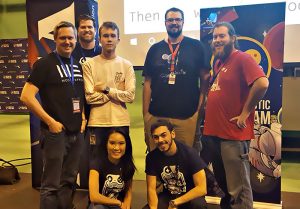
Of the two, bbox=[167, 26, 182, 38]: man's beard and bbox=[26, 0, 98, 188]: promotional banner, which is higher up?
bbox=[26, 0, 98, 188]: promotional banner

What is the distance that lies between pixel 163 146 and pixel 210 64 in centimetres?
72

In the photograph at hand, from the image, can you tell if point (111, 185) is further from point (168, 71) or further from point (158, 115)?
point (168, 71)

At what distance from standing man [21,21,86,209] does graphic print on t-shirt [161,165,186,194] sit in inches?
27.3

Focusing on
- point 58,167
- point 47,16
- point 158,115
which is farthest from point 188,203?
point 47,16

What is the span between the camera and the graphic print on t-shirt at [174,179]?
2402mm

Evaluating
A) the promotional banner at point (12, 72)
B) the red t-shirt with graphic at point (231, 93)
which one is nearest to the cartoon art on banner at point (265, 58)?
the red t-shirt with graphic at point (231, 93)

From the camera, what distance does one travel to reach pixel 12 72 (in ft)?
25.3

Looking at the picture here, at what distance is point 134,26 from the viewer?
3.63 meters

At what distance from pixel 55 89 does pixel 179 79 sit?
0.90m

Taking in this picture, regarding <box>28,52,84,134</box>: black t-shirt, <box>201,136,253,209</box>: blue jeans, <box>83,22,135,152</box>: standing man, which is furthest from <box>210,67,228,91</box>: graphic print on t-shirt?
<box>28,52,84,134</box>: black t-shirt

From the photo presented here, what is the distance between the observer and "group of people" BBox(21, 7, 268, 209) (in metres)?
2.32

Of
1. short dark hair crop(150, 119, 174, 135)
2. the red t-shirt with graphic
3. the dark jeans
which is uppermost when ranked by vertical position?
the red t-shirt with graphic

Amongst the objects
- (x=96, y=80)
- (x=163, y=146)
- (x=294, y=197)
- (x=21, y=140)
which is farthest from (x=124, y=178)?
(x=21, y=140)

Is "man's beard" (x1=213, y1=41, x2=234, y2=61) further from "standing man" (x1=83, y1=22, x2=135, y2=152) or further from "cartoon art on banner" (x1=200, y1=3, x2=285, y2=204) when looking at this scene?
"standing man" (x1=83, y1=22, x2=135, y2=152)
